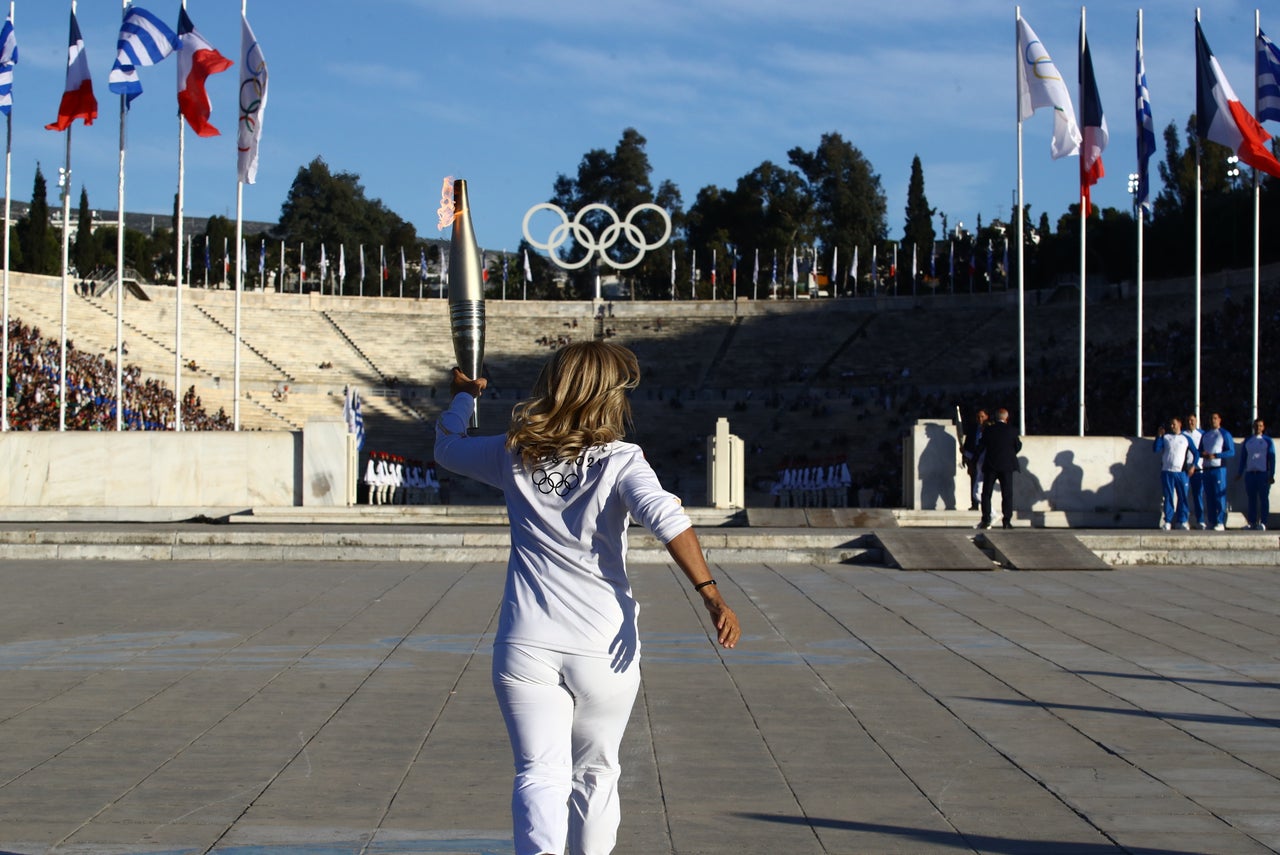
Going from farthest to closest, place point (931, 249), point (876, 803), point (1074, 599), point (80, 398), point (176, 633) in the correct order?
point (931, 249), point (80, 398), point (1074, 599), point (176, 633), point (876, 803)

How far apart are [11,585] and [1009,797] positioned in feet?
33.6

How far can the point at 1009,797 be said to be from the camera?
5.34m

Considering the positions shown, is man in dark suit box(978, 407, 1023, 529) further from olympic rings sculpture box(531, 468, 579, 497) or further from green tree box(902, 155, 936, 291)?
green tree box(902, 155, 936, 291)

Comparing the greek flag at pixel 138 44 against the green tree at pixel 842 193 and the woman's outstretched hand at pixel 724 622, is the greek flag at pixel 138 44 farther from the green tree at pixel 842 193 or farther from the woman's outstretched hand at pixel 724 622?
the green tree at pixel 842 193

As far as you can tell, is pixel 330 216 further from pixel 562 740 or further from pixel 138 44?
pixel 562 740

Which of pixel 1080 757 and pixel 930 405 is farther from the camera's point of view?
pixel 930 405

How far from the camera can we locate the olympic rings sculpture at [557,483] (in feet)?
12.5

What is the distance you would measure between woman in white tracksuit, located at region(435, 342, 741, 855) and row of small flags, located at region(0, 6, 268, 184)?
21.9m

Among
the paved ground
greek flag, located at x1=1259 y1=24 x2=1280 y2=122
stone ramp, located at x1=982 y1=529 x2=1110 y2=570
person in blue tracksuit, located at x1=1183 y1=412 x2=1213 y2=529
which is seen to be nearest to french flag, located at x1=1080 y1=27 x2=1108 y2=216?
greek flag, located at x1=1259 y1=24 x2=1280 y2=122

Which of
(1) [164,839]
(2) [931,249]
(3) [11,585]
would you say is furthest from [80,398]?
(2) [931,249]

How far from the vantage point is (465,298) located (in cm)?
627

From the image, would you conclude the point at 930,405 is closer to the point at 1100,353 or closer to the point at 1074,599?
the point at 1100,353

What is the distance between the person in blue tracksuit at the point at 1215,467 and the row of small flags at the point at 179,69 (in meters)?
16.3

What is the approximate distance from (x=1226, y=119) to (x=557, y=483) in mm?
22362
